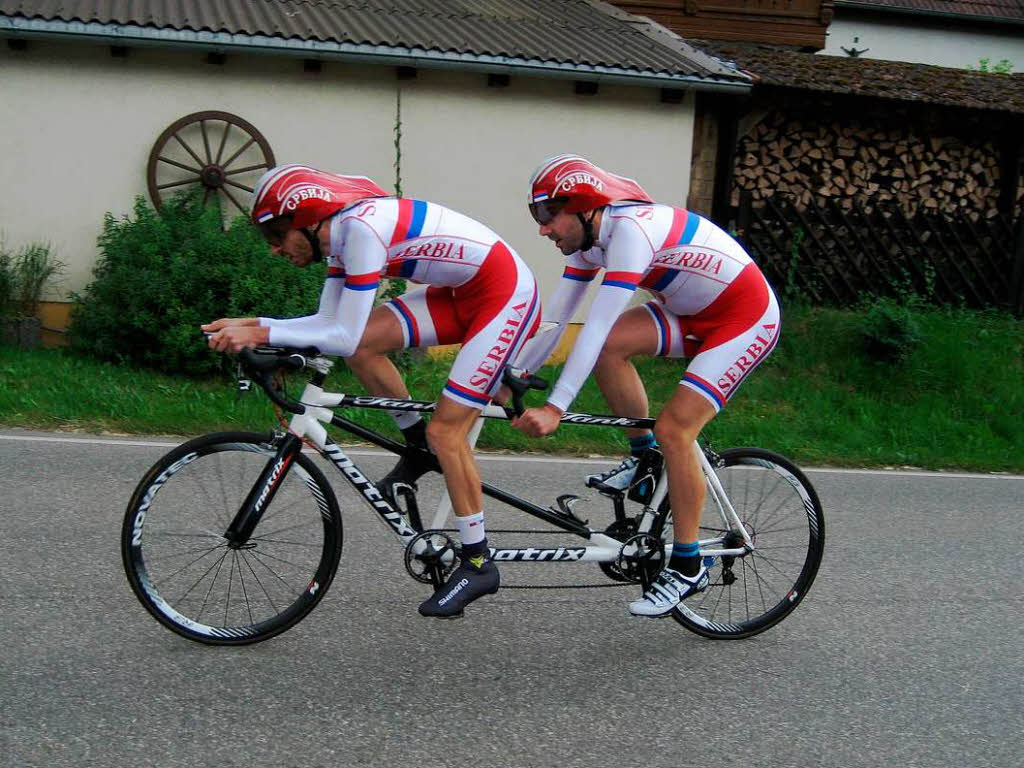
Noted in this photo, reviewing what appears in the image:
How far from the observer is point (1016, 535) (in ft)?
21.5

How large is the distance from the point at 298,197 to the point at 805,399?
315 inches

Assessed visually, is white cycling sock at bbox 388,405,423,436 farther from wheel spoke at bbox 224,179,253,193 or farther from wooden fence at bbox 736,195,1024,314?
wooden fence at bbox 736,195,1024,314

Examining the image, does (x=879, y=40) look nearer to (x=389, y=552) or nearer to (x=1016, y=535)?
(x=1016, y=535)

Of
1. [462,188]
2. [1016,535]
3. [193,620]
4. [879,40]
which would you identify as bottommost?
[1016,535]

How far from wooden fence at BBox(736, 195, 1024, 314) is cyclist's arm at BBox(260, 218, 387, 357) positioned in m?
9.54

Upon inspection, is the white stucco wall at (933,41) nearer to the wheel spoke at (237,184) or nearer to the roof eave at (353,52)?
the roof eave at (353,52)

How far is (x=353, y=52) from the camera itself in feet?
35.9

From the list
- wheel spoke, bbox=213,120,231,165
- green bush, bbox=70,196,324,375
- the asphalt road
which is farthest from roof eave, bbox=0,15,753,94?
the asphalt road

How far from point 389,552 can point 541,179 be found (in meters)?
2.19

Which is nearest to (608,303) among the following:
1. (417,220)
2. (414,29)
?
(417,220)

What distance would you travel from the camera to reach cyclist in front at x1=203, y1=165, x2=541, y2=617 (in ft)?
12.3

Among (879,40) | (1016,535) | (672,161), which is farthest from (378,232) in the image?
(879,40)

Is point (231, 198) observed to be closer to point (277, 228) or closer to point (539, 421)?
point (277, 228)

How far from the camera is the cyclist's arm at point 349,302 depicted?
3725 millimetres
